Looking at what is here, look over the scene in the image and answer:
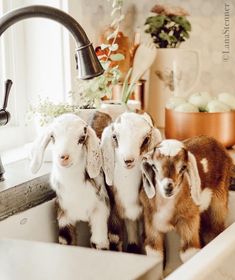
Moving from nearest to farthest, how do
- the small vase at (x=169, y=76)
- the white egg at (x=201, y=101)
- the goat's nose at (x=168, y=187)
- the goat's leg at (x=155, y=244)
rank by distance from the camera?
the goat's nose at (x=168, y=187), the goat's leg at (x=155, y=244), the white egg at (x=201, y=101), the small vase at (x=169, y=76)

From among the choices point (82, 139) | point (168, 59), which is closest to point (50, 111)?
point (82, 139)

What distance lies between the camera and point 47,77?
1593mm

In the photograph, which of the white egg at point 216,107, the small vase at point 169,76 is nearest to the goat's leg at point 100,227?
the white egg at point 216,107

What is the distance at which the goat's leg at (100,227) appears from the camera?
121cm

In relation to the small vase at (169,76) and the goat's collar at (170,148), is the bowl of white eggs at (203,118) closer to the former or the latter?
the small vase at (169,76)

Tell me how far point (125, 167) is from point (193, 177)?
123 mm

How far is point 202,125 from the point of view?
1434 mm

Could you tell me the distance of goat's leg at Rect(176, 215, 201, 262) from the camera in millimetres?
1158

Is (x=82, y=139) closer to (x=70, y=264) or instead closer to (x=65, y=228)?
(x=65, y=228)

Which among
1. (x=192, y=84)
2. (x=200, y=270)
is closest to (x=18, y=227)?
(x=200, y=270)

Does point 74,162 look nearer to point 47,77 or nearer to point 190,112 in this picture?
point 190,112

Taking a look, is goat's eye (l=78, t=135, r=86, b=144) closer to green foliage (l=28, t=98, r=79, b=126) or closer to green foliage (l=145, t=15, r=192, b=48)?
green foliage (l=28, t=98, r=79, b=126)

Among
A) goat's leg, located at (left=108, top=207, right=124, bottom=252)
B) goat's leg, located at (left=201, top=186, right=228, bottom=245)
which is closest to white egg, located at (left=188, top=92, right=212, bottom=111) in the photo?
goat's leg, located at (left=201, top=186, right=228, bottom=245)

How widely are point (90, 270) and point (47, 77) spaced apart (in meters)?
0.82
